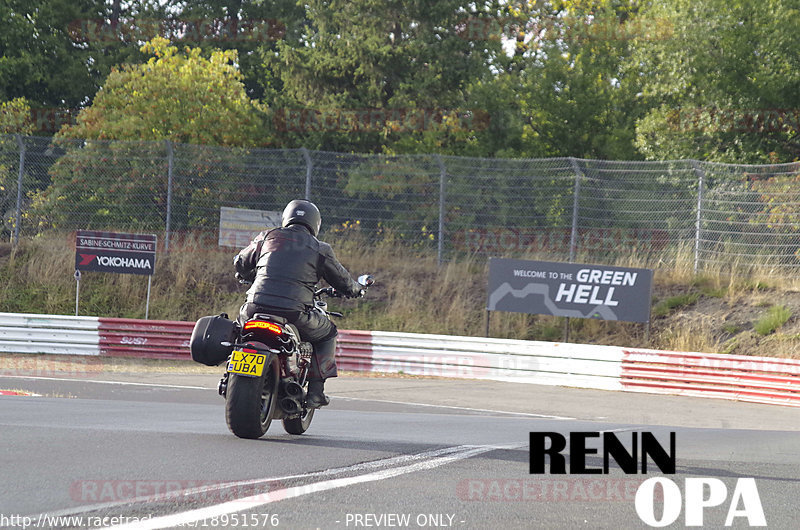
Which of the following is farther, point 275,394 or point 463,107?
point 463,107

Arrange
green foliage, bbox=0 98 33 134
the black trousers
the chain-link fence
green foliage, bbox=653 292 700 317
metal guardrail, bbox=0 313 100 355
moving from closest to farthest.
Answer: the black trousers < metal guardrail, bbox=0 313 100 355 < the chain-link fence < green foliage, bbox=653 292 700 317 < green foliage, bbox=0 98 33 134

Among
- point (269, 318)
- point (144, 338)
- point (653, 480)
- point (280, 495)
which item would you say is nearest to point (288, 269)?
point (269, 318)

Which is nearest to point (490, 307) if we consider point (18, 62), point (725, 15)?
point (725, 15)

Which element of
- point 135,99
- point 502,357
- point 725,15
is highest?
point 725,15

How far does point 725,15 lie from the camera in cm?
2586

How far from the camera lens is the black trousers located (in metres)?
7.50

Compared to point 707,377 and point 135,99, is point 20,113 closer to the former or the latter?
point 135,99

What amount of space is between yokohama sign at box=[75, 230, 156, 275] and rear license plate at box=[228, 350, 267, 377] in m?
15.6

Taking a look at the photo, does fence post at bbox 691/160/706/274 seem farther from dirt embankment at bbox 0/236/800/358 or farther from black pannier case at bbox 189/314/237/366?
black pannier case at bbox 189/314/237/366

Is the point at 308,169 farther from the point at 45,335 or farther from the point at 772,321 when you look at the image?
the point at 772,321

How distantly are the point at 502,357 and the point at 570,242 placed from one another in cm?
370

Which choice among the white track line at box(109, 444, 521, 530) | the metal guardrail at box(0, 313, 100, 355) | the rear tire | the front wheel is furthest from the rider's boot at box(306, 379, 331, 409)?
the metal guardrail at box(0, 313, 100, 355)

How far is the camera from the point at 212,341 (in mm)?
7266

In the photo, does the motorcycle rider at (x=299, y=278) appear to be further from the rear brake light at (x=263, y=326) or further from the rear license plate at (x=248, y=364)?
the rear license plate at (x=248, y=364)
